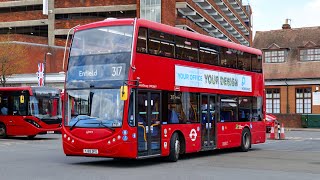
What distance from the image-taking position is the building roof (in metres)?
54.2

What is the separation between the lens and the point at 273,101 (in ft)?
180

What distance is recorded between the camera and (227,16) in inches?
3509

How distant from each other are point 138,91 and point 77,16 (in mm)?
61567

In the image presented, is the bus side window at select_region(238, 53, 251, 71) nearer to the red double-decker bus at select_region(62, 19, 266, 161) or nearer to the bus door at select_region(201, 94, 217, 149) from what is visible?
the red double-decker bus at select_region(62, 19, 266, 161)

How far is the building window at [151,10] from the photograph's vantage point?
65.3 m

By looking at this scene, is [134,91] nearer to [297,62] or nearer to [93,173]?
[93,173]

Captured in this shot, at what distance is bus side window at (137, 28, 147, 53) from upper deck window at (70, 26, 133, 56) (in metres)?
0.30

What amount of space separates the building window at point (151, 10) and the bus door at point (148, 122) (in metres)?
49.3

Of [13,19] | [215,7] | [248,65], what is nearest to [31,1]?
[13,19]

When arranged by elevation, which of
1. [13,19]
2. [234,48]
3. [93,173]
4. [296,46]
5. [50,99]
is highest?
[13,19]

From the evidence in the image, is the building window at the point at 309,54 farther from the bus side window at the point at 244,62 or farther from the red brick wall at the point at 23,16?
the red brick wall at the point at 23,16

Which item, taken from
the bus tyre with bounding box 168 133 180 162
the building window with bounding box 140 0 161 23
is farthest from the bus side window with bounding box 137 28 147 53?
the building window with bounding box 140 0 161 23

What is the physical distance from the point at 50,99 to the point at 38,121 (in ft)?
5.06

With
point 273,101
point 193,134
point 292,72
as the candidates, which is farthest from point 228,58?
point 292,72
